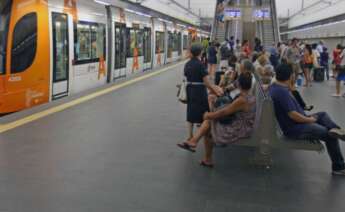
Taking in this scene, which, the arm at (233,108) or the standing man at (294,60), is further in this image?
the standing man at (294,60)

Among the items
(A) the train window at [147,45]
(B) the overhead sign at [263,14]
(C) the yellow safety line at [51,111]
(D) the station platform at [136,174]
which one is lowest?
(D) the station platform at [136,174]

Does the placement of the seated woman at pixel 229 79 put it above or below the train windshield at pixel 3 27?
below

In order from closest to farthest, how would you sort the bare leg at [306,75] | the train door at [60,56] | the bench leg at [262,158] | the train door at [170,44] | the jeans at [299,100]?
the bench leg at [262,158] → the jeans at [299,100] → the train door at [60,56] → the bare leg at [306,75] → the train door at [170,44]

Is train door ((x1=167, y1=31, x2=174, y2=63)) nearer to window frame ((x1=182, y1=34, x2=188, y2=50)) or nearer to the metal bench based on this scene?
window frame ((x1=182, y1=34, x2=188, y2=50))

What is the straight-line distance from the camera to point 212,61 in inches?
672

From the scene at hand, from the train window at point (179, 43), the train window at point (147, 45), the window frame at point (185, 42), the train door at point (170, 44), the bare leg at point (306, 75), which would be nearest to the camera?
the bare leg at point (306, 75)

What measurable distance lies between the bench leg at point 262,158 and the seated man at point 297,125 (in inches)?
12.1

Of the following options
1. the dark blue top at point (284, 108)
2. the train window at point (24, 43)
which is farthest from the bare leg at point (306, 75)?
the dark blue top at point (284, 108)

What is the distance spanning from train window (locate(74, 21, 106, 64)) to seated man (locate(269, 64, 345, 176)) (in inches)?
271

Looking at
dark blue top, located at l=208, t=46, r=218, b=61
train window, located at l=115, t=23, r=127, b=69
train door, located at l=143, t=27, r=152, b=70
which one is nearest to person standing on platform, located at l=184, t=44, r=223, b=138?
train window, located at l=115, t=23, r=127, b=69

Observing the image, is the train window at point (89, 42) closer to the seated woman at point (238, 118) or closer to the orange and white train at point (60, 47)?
the orange and white train at point (60, 47)

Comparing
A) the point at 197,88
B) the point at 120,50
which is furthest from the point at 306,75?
the point at 197,88

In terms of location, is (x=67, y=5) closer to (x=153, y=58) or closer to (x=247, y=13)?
(x=153, y=58)

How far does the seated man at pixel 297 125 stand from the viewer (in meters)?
4.88
